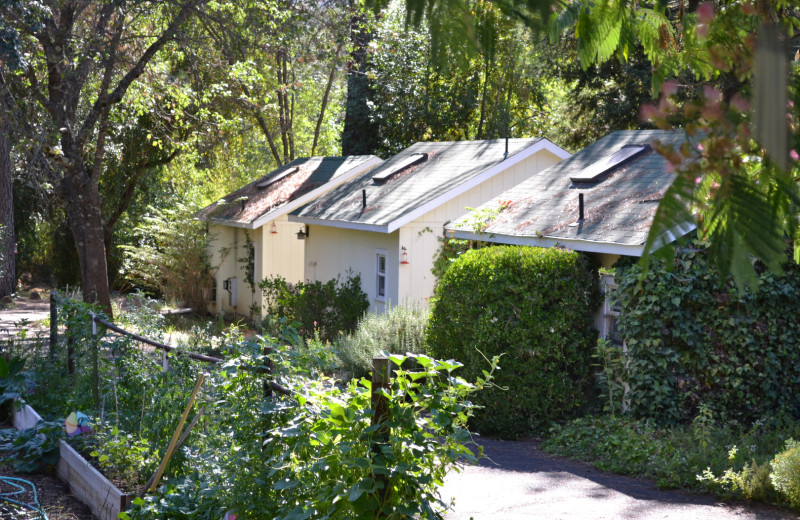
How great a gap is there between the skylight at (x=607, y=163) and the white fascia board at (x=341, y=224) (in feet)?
12.8

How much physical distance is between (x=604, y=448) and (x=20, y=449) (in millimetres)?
6241

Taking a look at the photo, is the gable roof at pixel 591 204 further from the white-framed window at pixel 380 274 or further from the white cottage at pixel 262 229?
the white cottage at pixel 262 229

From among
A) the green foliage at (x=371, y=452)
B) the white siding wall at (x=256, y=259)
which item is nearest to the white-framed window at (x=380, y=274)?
the white siding wall at (x=256, y=259)

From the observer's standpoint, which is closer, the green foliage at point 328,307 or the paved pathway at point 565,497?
the paved pathway at point 565,497

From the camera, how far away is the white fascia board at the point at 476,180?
1539 cm

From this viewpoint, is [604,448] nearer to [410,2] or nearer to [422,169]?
[410,2]

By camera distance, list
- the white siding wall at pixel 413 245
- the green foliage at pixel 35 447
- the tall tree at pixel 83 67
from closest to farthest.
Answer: the green foliage at pixel 35 447 < the tall tree at pixel 83 67 < the white siding wall at pixel 413 245

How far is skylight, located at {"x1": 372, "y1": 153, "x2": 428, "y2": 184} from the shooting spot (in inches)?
752

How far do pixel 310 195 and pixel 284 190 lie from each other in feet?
5.86

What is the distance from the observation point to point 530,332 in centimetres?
1039

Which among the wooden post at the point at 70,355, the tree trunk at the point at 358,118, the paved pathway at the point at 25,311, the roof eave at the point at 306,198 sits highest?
the tree trunk at the point at 358,118

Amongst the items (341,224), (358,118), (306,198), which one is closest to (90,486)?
(341,224)

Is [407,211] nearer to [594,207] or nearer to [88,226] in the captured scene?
[594,207]

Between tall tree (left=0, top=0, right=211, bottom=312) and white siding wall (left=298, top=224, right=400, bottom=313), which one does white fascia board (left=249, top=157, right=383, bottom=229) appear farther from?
tall tree (left=0, top=0, right=211, bottom=312)
